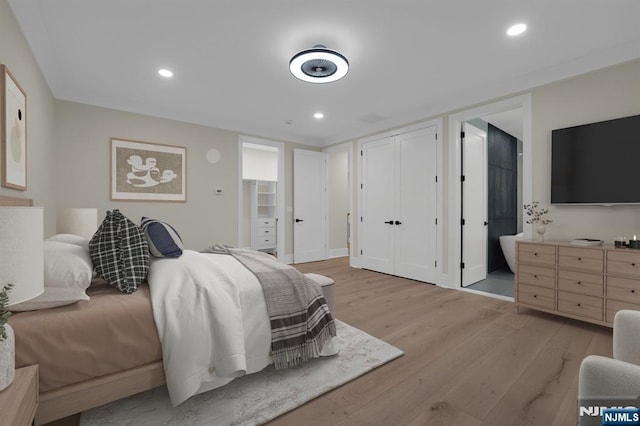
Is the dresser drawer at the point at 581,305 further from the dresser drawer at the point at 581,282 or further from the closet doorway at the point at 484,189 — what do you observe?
the closet doorway at the point at 484,189

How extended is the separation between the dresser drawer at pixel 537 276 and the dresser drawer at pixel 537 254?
62mm

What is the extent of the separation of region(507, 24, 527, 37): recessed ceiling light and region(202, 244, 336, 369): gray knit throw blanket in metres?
2.74

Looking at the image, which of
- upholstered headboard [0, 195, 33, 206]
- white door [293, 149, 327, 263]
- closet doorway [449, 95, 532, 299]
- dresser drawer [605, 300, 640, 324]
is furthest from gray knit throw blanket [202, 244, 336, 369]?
white door [293, 149, 327, 263]

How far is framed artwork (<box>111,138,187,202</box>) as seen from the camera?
4.03 meters

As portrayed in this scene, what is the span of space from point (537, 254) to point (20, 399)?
3849mm

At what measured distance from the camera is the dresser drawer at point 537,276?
2.82m

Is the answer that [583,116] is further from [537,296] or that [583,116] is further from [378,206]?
[378,206]

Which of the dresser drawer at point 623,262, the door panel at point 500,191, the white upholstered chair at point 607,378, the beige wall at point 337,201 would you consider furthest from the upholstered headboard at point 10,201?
the door panel at point 500,191

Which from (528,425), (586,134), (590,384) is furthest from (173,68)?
(586,134)

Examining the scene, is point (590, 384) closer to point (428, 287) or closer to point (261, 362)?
point (261, 362)

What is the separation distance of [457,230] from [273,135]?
3697 mm

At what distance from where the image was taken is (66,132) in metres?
3.69

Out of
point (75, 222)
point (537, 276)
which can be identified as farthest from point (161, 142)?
point (537, 276)

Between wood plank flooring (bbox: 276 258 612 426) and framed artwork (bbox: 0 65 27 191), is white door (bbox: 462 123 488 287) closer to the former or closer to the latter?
wood plank flooring (bbox: 276 258 612 426)
